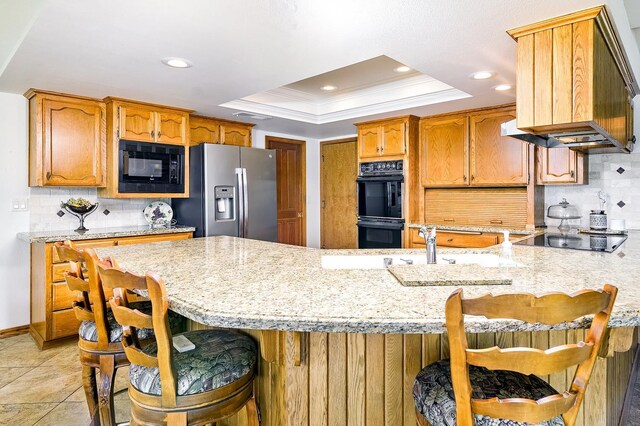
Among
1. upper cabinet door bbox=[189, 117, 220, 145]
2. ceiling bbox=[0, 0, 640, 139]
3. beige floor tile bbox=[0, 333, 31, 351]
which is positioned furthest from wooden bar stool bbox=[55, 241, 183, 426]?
upper cabinet door bbox=[189, 117, 220, 145]

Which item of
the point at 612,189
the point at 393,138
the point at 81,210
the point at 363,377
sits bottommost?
the point at 363,377

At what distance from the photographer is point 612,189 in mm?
3596

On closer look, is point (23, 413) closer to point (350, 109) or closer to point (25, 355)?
point (25, 355)

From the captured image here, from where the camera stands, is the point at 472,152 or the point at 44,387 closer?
the point at 44,387

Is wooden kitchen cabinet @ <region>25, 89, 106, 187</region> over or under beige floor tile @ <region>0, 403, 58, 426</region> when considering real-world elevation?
over

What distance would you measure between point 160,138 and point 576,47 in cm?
350

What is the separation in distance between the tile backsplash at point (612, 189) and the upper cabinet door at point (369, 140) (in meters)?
1.99

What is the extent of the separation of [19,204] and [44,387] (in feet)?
5.95

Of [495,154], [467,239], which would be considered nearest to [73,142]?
[467,239]

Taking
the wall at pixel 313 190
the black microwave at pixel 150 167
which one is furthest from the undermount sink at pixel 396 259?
the wall at pixel 313 190

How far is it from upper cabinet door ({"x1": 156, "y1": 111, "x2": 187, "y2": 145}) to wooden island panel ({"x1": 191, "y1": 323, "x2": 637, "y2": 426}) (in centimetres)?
318

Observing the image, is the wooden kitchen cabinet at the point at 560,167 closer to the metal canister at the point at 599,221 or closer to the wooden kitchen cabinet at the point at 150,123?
the metal canister at the point at 599,221

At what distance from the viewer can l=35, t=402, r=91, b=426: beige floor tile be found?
2084 millimetres

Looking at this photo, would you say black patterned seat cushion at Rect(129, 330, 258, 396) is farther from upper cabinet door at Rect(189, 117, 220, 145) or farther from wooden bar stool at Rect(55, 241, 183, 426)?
upper cabinet door at Rect(189, 117, 220, 145)
